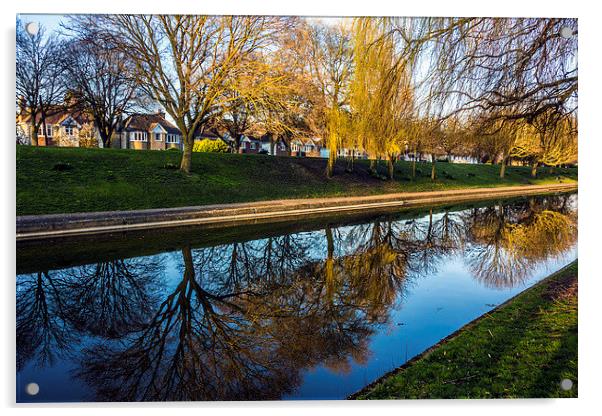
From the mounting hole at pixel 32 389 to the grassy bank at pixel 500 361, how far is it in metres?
3.49

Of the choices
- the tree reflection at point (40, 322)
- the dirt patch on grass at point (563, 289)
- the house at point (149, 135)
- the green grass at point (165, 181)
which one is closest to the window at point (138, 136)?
the house at point (149, 135)

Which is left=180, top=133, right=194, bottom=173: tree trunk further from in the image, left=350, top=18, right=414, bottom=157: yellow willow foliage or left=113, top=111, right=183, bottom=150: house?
left=113, top=111, right=183, bottom=150: house

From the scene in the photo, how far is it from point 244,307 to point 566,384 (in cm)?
429

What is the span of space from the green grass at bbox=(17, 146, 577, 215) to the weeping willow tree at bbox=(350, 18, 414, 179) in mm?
3338

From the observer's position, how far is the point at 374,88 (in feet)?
17.9

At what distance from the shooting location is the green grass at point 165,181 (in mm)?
12039

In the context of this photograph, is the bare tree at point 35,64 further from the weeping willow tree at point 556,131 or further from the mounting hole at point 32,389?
the weeping willow tree at point 556,131

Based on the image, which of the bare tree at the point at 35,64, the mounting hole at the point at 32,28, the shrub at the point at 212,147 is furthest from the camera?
the shrub at the point at 212,147

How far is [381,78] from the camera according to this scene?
17.3ft

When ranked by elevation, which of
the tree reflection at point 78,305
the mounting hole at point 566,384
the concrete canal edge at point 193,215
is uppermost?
the concrete canal edge at point 193,215

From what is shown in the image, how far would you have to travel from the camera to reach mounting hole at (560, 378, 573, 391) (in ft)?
14.7

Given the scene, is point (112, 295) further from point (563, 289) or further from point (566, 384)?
point (563, 289)

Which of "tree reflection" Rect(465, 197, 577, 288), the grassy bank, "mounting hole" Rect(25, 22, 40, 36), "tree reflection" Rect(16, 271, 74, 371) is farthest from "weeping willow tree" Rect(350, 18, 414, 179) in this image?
"tree reflection" Rect(16, 271, 74, 371)
